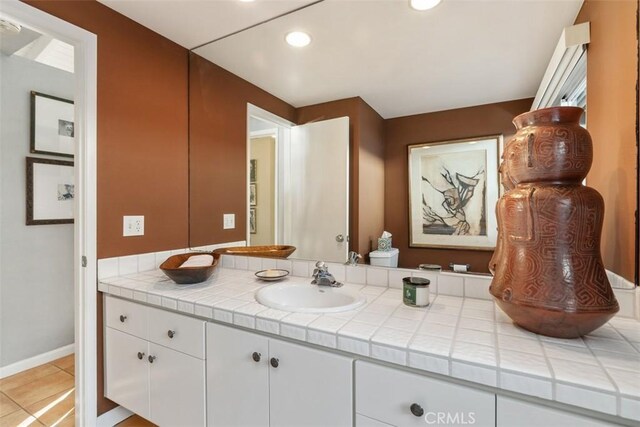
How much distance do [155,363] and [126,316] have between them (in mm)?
286

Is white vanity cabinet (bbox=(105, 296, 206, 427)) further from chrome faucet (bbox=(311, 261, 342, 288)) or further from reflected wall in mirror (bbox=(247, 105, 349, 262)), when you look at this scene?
reflected wall in mirror (bbox=(247, 105, 349, 262))

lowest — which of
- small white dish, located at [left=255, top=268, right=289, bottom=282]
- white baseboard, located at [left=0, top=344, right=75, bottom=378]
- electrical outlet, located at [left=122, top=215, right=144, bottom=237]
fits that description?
white baseboard, located at [left=0, top=344, right=75, bottom=378]

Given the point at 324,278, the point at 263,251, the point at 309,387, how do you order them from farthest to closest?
the point at 263,251
the point at 324,278
the point at 309,387

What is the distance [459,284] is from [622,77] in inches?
34.4

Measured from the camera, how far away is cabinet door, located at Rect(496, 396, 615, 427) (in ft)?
2.00

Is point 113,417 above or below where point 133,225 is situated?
below

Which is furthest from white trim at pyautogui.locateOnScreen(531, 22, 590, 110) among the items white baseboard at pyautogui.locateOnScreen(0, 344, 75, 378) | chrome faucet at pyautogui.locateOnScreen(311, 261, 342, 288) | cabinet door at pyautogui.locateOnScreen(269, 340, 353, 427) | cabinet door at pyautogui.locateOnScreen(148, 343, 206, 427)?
white baseboard at pyautogui.locateOnScreen(0, 344, 75, 378)

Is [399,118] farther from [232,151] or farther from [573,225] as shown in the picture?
[232,151]

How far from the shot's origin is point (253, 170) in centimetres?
183

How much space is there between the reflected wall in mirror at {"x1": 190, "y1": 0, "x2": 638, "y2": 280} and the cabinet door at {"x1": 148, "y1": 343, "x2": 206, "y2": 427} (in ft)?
2.63

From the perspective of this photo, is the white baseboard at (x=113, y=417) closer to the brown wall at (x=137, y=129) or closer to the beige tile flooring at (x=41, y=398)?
the beige tile flooring at (x=41, y=398)

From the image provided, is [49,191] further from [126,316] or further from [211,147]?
[126,316]

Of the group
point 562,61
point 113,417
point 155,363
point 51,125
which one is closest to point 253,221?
point 155,363

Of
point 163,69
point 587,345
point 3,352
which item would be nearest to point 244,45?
point 163,69
